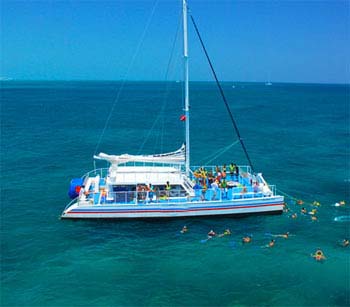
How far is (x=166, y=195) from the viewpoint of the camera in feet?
105

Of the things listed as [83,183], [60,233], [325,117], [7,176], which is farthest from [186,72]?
[325,117]

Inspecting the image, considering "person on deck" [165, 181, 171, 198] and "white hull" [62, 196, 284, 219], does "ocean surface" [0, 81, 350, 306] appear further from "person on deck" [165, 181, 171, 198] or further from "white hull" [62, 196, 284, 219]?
"person on deck" [165, 181, 171, 198]

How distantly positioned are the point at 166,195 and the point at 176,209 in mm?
1700

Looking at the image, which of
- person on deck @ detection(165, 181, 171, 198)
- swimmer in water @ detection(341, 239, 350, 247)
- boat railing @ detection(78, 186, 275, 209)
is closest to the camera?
swimmer in water @ detection(341, 239, 350, 247)

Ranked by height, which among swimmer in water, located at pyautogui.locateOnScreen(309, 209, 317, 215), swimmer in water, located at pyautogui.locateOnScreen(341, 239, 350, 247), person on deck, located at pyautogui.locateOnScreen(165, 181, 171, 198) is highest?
person on deck, located at pyautogui.locateOnScreen(165, 181, 171, 198)

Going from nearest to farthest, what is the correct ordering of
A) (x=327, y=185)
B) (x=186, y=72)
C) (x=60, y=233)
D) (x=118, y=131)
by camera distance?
(x=60, y=233) < (x=186, y=72) < (x=327, y=185) < (x=118, y=131)

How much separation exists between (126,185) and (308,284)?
1542 centimetres

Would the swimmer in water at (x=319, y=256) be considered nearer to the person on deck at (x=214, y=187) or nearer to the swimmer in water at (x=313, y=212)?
the swimmer in water at (x=313, y=212)

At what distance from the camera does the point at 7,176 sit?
141 ft

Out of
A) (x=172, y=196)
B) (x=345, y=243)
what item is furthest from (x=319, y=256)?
(x=172, y=196)

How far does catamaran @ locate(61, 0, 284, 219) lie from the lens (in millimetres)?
30688

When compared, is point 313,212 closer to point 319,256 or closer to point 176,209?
point 319,256

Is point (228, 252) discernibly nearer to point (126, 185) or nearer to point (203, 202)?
point (203, 202)

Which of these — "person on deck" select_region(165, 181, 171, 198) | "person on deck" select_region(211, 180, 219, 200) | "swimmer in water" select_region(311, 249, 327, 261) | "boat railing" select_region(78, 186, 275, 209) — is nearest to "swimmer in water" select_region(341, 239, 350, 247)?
"swimmer in water" select_region(311, 249, 327, 261)
